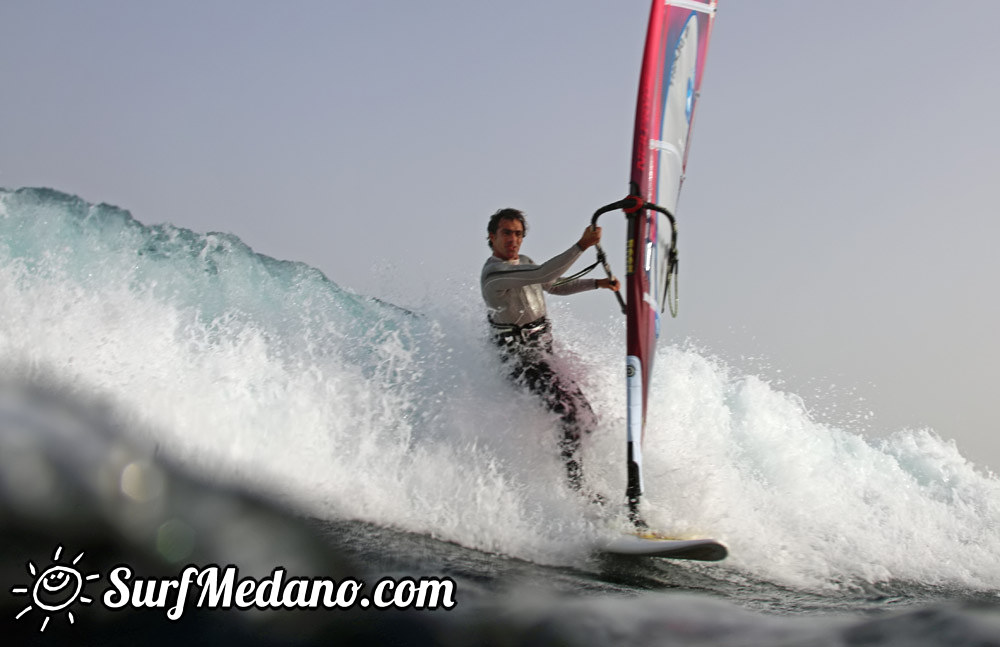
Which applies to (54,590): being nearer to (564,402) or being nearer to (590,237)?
(564,402)

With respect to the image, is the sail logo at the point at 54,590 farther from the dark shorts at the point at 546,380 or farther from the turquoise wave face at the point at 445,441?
the dark shorts at the point at 546,380

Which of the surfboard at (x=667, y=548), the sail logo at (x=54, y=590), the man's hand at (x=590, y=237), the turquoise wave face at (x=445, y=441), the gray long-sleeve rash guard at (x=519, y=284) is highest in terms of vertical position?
the man's hand at (x=590, y=237)

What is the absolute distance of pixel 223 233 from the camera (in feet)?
38.0

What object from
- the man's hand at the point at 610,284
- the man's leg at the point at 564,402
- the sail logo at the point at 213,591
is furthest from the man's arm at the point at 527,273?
the sail logo at the point at 213,591

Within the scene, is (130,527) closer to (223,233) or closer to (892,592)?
(892,592)

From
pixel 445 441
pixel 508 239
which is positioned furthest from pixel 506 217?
pixel 445 441

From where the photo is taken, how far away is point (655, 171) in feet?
16.2

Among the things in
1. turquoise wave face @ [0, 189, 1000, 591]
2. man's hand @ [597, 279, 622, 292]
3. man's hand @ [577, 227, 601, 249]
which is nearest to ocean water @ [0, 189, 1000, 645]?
turquoise wave face @ [0, 189, 1000, 591]

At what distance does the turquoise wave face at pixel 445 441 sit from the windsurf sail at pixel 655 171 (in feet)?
1.41

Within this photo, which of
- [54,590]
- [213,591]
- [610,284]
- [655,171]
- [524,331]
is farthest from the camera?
[655,171]

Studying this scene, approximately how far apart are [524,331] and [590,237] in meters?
0.71

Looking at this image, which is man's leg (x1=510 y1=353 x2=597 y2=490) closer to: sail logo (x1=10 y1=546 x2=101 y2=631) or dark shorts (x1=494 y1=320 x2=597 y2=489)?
dark shorts (x1=494 y1=320 x2=597 y2=489)

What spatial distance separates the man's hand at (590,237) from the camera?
4.05 meters

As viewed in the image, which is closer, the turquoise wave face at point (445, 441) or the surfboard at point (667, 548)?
the surfboard at point (667, 548)
